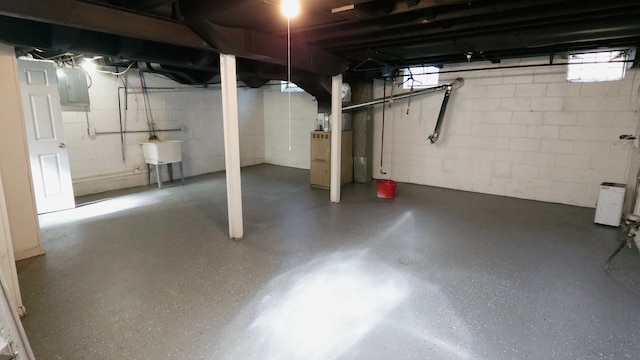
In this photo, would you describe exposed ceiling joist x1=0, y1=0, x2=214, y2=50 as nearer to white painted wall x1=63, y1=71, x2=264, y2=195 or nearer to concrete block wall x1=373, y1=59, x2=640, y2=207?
white painted wall x1=63, y1=71, x2=264, y2=195

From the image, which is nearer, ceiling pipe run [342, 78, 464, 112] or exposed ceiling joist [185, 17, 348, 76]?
exposed ceiling joist [185, 17, 348, 76]

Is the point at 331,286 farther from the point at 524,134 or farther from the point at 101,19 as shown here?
the point at 524,134

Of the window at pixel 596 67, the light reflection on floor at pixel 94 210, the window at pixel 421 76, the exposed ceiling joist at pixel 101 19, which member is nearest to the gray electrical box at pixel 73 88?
the light reflection on floor at pixel 94 210

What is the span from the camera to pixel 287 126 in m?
7.59

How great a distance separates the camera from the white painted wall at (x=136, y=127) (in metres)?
5.12

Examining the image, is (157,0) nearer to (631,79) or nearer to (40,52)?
(40,52)

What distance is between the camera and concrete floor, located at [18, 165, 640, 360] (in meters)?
1.94

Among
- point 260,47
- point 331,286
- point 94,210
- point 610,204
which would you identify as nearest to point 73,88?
point 94,210

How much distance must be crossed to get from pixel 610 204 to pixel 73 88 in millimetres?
7222

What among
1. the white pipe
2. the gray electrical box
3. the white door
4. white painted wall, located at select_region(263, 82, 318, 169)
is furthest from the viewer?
white painted wall, located at select_region(263, 82, 318, 169)

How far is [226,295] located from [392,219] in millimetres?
2360

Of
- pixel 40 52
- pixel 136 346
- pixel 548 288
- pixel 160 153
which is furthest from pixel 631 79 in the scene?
pixel 40 52

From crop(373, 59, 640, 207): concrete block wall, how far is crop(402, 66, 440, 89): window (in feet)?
0.51

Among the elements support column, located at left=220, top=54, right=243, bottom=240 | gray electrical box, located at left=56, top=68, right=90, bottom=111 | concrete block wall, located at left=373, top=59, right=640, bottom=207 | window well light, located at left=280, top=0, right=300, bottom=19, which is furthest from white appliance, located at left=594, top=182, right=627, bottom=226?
gray electrical box, located at left=56, top=68, right=90, bottom=111
